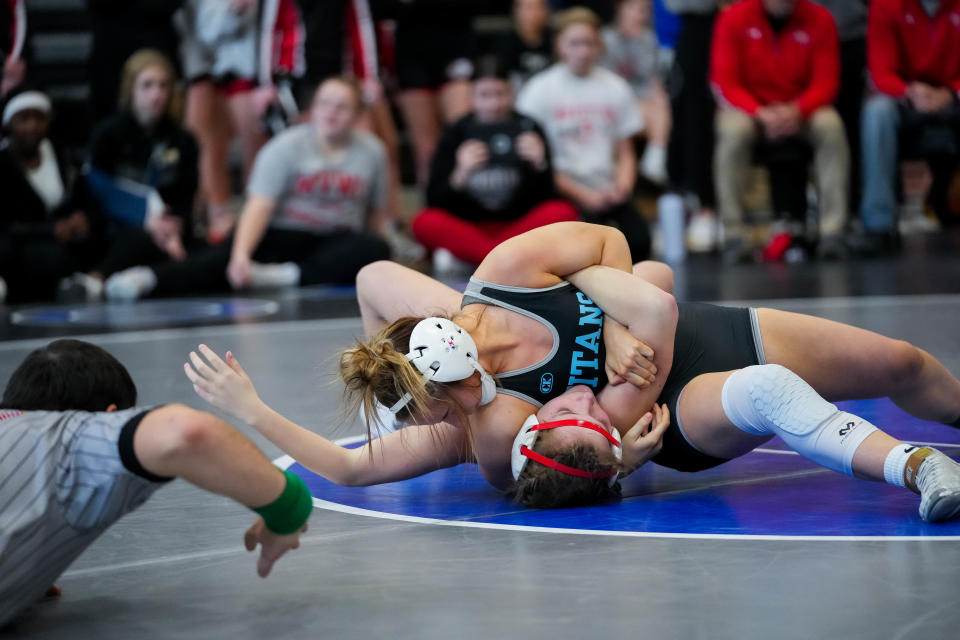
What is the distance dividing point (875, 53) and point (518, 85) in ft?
7.96

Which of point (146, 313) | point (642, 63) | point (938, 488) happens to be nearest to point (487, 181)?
point (146, 313)

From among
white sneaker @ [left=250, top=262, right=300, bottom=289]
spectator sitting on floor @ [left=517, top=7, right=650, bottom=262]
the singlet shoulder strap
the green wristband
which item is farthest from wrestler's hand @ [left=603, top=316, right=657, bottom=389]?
spectator sitting on floor @ [left=517, top=7, right=650, bottom=262]

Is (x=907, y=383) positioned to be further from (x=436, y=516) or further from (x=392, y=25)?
(x=392, y=25)

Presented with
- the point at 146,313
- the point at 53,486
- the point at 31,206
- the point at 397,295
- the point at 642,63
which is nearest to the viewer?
the point at 53,486

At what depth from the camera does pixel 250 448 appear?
2.32m

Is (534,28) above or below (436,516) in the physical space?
above

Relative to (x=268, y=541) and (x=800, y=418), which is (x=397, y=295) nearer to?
(x=800, y=418)

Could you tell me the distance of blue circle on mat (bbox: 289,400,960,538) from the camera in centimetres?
285

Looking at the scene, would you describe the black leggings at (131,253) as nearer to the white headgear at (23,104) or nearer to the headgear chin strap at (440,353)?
the white headgear at (23,104)

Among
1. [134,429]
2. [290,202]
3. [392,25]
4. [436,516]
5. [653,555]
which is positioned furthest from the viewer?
[392,25]

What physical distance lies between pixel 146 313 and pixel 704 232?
4.25 meters

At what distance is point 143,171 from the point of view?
8.63m

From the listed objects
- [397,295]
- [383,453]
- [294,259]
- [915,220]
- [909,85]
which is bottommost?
[915,220]

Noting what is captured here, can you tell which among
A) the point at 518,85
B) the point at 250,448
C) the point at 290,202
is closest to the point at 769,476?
the point at 250,448
